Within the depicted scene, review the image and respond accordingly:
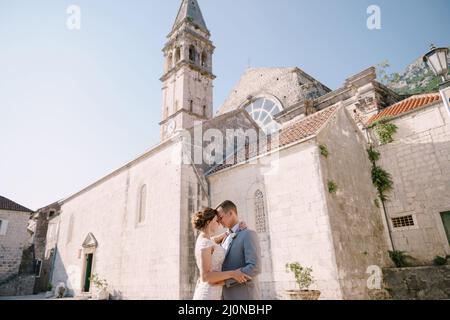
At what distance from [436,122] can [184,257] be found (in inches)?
448

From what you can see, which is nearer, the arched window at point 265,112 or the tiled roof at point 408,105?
the tiled roof at point 408,105

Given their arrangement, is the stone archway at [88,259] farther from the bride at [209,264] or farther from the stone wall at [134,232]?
the bride at [209,264]

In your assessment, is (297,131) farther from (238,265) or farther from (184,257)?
(238,265)

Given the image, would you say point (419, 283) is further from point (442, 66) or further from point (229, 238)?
point (229, 238)

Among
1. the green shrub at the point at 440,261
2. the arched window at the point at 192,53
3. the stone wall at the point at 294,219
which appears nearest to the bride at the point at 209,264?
the stone wall at the point at 294,219

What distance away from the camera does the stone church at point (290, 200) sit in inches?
353

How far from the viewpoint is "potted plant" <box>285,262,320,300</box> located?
24.3 feet

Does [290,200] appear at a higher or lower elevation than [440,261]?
higher

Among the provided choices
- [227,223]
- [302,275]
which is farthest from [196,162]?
[227,223]

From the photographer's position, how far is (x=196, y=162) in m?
13.1

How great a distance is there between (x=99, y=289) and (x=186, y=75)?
15670 mm

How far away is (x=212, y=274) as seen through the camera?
3.13 m

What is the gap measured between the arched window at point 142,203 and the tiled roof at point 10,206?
17301 millimetres

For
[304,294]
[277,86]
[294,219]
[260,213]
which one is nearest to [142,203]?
[260,213]
